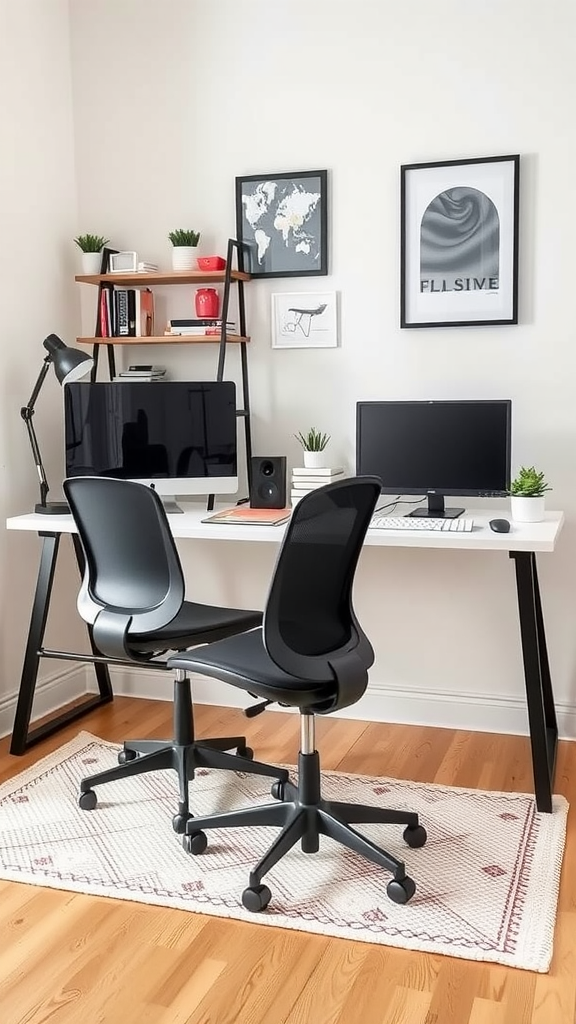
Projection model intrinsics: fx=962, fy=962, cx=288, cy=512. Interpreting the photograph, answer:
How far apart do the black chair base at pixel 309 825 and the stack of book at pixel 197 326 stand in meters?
1.61

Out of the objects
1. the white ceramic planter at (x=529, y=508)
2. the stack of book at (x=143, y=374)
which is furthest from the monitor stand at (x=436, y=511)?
the stack of book at (x=143, y=374)

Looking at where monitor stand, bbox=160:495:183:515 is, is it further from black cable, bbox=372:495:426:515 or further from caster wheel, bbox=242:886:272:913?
caster wheel, bbox=242:886:272:913

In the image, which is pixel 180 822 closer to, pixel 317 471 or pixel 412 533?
pixel 412 533

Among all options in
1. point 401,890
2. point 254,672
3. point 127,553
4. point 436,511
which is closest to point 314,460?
point 436,511

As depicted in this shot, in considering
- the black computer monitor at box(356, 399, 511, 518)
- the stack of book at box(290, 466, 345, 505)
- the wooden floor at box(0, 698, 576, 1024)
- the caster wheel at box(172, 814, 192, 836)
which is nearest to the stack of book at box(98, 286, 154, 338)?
the stack of book at box(290, 466, 345, 505)

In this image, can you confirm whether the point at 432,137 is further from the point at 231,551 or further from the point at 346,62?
the point at 231,551

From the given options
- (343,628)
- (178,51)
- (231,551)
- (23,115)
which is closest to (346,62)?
(178,51)

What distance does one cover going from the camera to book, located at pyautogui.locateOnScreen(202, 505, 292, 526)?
2980mm

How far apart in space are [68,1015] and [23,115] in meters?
2.87

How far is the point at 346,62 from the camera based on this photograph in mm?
3285

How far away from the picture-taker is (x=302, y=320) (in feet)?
11.3

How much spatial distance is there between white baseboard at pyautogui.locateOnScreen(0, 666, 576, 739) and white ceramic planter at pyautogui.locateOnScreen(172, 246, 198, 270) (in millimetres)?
1534

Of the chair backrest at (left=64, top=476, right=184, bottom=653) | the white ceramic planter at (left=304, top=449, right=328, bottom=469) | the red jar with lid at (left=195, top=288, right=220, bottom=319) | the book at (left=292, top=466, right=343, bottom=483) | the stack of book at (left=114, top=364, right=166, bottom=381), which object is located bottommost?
the chair backrest at (left=64, top=476, right=184, bottom=653)

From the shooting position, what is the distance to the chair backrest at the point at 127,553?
2.44 meters
